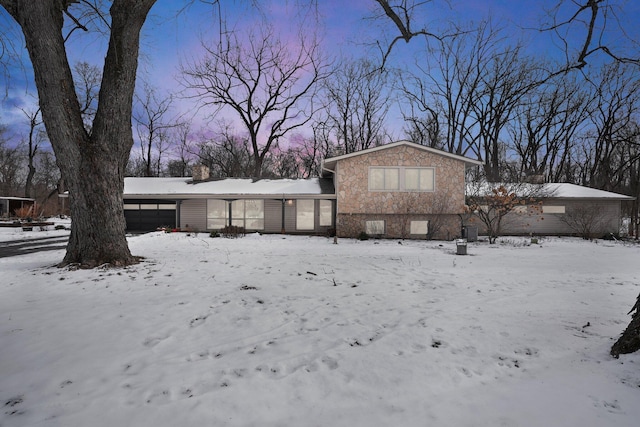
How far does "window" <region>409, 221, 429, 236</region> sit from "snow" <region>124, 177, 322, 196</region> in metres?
5.47

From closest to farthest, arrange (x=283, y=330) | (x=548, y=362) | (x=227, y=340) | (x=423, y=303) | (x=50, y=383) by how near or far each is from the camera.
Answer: (x=50, y=383), (x=548, y=362), (x=227, y=340), (x=283, y=330), (x=423, y=303)

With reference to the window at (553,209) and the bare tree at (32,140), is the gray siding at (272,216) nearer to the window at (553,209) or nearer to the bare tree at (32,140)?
the window at (553,209)

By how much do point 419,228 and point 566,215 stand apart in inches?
391

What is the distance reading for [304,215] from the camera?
1842cm

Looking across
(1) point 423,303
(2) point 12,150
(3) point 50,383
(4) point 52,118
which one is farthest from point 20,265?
(2) point 12,150

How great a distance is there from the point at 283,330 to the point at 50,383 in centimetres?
215

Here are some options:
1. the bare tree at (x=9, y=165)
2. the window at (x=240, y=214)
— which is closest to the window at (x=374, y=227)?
the window at (x=240, y=214)

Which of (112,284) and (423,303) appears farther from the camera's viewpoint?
(112,284)

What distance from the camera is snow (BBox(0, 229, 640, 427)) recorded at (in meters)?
2.15

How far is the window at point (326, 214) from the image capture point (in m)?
18.0

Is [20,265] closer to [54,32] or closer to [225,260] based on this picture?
[225,260]

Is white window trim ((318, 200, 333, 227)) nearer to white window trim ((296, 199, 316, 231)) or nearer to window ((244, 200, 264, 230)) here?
white window trim ((296, 199, 316, 231))

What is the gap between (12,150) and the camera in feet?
117

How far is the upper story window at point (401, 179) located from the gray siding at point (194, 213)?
412 inches
